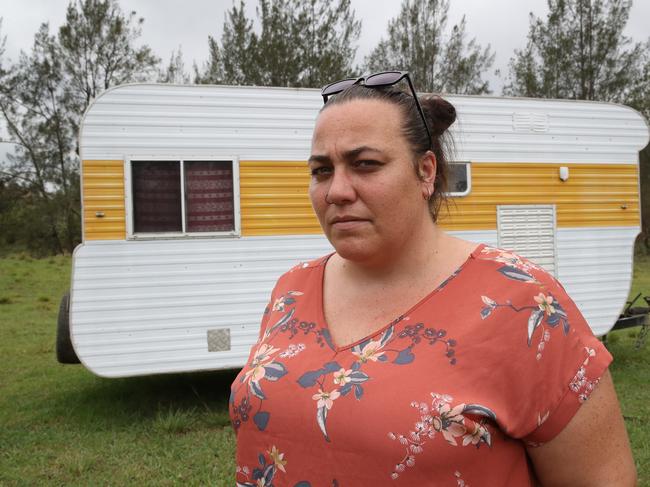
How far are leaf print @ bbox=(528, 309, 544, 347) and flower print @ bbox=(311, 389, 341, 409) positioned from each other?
1.36 ft

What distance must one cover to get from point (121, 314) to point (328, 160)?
3.91 meters

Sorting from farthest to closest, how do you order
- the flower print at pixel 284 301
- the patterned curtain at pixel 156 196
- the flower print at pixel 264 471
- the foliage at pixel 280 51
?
the foliage at pixel 280 51 → the patterned curtain at pixel 156 196 → the flower print at pixel 284 301 → the flower print at pixel 264 471

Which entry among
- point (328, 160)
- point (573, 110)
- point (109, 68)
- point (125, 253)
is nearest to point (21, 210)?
point (109, 68)

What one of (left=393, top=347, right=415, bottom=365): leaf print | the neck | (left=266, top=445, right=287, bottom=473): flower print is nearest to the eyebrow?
the neck

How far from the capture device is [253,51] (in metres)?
18.5

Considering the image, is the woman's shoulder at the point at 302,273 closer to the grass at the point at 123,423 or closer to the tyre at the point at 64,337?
the grass at the point at 123,423

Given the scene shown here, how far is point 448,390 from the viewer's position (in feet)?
3.85

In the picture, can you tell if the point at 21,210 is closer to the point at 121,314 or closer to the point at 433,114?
the point at 121,314

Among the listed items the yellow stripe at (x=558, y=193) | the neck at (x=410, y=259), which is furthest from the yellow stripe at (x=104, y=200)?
the neck at (x=410, y=259)

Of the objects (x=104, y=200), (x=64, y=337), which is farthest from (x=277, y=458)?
(x=64, y=337)

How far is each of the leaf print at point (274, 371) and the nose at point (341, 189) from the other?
41cm

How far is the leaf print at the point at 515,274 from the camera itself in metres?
1.28

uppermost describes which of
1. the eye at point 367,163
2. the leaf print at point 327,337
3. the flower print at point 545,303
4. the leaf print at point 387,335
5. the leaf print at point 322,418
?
the eye at point 367,163

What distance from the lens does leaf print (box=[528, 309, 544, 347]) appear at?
1.20 m
